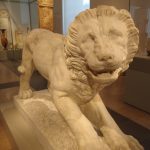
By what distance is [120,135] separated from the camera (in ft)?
3.00

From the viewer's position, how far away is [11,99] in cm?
204

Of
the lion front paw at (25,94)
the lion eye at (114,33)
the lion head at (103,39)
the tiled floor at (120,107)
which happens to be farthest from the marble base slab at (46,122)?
the tiled floor at (120,107)

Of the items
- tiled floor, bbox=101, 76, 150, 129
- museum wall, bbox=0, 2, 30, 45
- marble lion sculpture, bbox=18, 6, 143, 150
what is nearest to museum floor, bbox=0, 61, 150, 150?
tiled floor, bbox=101, 76, 150, 129

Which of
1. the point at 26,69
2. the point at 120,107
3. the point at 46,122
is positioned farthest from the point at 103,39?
the point at 120,107

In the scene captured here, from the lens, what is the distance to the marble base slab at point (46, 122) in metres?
1.00

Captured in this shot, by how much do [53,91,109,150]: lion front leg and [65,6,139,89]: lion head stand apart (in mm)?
209

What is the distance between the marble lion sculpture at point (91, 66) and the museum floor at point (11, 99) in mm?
630

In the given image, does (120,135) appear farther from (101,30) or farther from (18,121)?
(18,121)

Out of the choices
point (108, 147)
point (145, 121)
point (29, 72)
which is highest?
point (29, 72)

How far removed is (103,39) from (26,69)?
0.86 meters

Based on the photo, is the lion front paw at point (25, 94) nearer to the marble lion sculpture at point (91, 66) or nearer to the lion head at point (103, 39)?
the marble lion sculpture at point (91, 66)

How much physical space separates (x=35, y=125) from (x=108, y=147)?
478mm

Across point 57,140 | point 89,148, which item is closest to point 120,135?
point 89,148

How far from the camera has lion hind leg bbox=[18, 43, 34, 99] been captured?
4.51 ft
